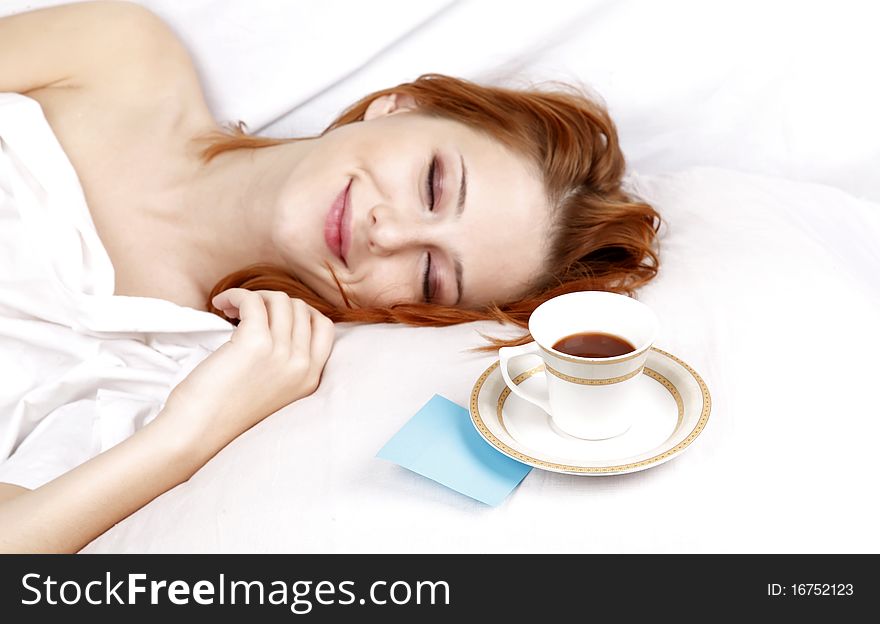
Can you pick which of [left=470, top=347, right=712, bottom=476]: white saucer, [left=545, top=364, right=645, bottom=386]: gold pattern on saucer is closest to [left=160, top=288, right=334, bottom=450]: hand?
[left=470, top=347, right=712, bottom=476]: white saucer

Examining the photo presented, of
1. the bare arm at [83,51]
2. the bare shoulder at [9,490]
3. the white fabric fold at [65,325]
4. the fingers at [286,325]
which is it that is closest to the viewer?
the bare shoulder at [9,490]

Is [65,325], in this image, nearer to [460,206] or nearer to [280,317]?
[280,317]

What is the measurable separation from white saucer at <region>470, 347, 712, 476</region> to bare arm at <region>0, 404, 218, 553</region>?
396 mm

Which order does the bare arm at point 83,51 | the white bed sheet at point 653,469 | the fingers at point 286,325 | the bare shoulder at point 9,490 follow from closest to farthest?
the white bed sheet at point 653,469 → the bare shoulder at point 9,490 → the fingers at point 286,325 → the bare arm at point 83,51

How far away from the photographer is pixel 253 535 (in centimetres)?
102

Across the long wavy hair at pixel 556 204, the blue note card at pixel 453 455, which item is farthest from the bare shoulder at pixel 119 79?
the blue note card at pixel 453 455

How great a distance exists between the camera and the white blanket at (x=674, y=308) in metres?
1.01

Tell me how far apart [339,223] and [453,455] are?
1.88ft

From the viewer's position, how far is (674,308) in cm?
137

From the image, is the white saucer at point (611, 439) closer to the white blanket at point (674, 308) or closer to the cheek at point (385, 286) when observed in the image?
the white blanket at point (674, 308)

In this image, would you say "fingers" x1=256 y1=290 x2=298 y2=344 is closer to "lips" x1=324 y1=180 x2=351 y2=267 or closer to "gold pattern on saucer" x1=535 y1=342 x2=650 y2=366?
"lips" x1=324 y1=180 x2=351 y2=267

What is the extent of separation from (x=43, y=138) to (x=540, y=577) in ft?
3.96

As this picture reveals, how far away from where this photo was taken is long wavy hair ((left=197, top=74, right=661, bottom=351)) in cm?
153

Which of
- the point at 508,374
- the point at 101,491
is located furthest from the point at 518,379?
the point at 101,491
